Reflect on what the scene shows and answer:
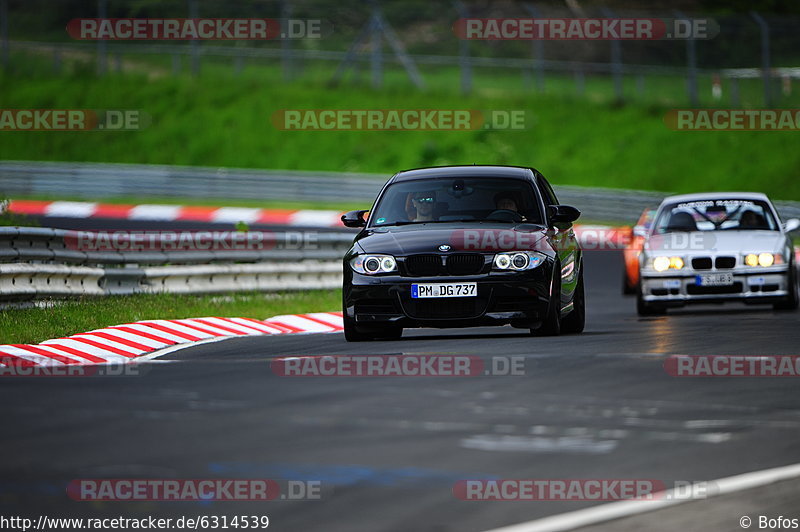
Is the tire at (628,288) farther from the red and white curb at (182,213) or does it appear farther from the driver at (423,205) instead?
the red and white curb at (182,213)

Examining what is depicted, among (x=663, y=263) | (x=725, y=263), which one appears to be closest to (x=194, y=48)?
(x=663, y=263)

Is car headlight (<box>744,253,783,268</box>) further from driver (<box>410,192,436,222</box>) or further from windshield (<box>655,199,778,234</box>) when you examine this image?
driver (<box>410,192,436,222</box>)

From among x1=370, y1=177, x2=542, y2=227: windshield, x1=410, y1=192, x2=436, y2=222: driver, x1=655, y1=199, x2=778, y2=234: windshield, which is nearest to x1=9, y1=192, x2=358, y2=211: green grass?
x1=655, y1=199, x2=778, y2=234: windshield

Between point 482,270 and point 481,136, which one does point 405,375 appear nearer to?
point 482,270

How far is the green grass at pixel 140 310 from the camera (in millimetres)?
14320

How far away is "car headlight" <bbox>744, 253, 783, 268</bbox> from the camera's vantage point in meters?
17.6

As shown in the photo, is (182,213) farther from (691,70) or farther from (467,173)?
(467,173)

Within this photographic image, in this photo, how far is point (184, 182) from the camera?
42062mm

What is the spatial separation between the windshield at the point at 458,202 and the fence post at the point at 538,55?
26745 millimetres

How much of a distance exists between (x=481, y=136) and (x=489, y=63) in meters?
3.83

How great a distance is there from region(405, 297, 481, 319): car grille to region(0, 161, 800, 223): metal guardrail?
90.1 feet

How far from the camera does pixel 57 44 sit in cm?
4916

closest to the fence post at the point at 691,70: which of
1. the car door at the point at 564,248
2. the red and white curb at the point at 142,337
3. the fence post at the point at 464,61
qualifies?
the fence post at the point at 464,61

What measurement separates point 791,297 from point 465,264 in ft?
19.6
